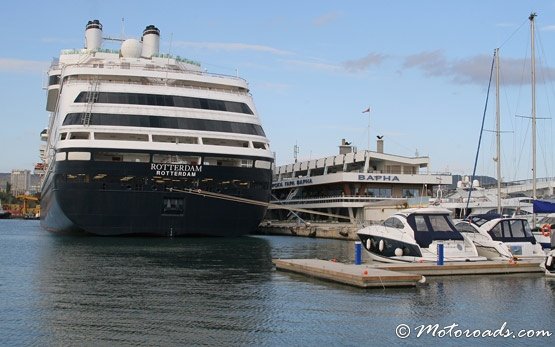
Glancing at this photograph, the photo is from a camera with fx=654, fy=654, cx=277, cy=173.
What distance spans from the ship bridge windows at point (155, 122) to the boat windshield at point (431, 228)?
2155 cm

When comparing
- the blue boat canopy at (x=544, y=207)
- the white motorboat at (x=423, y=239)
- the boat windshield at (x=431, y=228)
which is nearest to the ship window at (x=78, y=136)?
the white motorboat at (x=423, y=239)

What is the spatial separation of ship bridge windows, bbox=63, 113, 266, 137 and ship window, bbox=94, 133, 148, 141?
0.67 meters

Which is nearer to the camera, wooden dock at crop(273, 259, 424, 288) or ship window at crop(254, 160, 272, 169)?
wooden dock at crop(273, 259, 424, 288)

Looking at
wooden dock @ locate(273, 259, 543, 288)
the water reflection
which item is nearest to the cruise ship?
the water reflection

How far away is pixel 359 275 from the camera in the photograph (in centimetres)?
1997

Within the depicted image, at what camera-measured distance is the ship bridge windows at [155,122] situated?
41.7 metres

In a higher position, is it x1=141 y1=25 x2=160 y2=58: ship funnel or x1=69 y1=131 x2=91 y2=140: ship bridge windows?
x1=141 y1=25 x2=160 y2=58: ship funnel

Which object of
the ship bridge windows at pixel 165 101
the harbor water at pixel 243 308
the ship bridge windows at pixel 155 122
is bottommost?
the harbor water at pixel 243 308

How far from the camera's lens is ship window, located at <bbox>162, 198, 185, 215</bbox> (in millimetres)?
41281

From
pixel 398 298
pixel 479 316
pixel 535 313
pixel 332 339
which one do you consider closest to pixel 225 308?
pixel 332 339

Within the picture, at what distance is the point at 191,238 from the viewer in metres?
42.6

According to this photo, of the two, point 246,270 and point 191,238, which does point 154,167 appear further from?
point 246,270

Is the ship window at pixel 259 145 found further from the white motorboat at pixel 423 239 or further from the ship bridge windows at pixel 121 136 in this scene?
the white motorboat at pixel 423 239

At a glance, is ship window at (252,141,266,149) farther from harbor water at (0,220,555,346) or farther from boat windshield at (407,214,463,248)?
boat windshield at (407,214,463,248)
